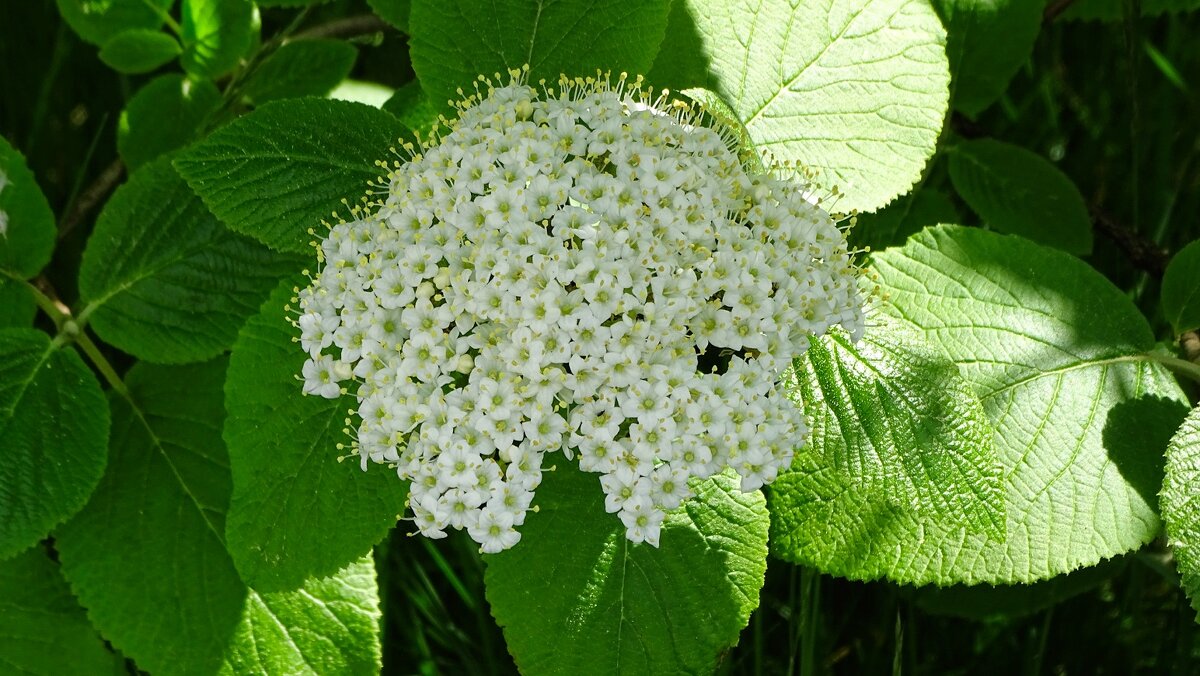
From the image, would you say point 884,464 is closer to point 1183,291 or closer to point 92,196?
point 1183,291

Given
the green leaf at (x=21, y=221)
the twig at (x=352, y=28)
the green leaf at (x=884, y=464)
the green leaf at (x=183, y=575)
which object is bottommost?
the green leaf at (x=183, y=575)

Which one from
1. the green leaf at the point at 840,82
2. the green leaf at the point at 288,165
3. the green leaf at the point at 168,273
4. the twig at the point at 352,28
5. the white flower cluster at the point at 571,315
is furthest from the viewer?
the twig at the point at 352,28

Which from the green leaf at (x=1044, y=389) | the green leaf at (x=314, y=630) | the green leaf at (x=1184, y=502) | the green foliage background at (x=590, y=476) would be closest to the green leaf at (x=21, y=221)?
the green foliage background at (x=590, y=476)

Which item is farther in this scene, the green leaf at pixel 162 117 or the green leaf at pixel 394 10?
the green leaf at pixel 162 117

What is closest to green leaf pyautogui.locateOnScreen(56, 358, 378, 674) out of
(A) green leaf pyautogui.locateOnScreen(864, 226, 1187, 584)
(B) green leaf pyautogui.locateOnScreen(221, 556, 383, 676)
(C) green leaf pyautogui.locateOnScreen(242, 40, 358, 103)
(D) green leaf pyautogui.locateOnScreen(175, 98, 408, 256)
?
(B) green leaf pyautogui.locateOnScreen(221, 556, 383, 676)

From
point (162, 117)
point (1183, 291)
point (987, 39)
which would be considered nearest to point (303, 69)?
point (162, 117)

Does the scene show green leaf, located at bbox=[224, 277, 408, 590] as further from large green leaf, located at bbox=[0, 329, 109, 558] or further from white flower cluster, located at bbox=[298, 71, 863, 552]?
large green leaf, located at bbox=[0, 329, 109, 558]

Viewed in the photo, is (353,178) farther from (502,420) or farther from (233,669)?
(233,669)

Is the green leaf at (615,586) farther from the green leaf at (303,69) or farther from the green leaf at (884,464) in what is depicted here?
the green leaf at (303,69)
